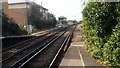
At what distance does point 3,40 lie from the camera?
97.1 ft

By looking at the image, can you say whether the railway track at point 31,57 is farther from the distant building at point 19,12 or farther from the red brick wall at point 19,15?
the red brick wall at point 19,15

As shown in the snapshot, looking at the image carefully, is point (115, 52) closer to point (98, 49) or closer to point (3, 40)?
point (98, 49)

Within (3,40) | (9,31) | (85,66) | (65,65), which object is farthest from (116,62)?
(9,31)

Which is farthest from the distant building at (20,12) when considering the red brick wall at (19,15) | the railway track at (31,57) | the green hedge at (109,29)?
the green hedge at (109,29)

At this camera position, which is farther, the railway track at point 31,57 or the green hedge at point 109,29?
the railway track at point 31,57

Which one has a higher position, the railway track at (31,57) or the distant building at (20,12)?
the distant building at (20,12)

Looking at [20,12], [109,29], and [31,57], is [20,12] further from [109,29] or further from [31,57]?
[109,29]

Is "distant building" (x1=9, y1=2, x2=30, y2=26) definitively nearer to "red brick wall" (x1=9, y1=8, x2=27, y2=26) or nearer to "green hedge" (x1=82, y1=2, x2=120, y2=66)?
"red brick wall" (x1=9, y1=8, x2=27, y2=26)

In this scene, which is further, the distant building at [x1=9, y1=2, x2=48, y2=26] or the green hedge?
the distant building at [x1=9, y1=2, x2=48, y2=26]

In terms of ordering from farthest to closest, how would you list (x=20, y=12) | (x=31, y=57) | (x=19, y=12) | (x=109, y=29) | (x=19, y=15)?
(x=19, y=12) → (x=20, y=12) → (x=19, y=15) → (x=31, y=57) → (x=109, y=29)

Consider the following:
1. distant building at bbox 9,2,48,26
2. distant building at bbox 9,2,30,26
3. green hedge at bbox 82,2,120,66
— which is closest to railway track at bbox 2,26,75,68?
green hedge at bbox 82,2,120,66

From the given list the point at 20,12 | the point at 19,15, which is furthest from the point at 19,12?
the point at 19,15

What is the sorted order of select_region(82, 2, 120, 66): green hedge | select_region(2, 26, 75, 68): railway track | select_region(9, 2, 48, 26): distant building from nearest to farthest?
select_region(82, 2, 120, 66): green hedge, select_region(2, 26, 75, 68): railway track, select_region(9, 2, 48, 26): distant building

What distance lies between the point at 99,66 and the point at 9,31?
29.9 m
